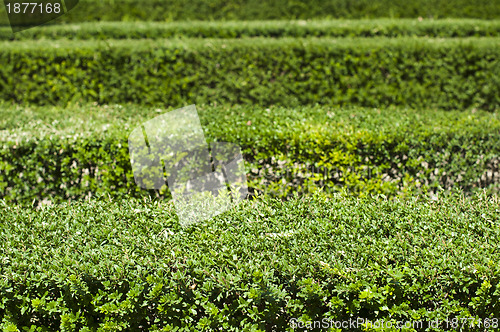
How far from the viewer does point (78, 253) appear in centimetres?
245

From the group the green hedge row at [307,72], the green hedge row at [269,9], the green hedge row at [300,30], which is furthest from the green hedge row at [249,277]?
the green hedge row at [269,9]

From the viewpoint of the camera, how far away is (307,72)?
658 centimetres

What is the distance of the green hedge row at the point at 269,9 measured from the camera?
396 inches

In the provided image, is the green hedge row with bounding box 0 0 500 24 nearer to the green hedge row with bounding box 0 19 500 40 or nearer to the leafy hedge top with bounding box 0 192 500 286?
the green hedge row with bounding box 0 19 500 40

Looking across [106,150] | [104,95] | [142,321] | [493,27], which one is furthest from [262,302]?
[493,27]

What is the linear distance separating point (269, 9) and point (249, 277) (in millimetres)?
9534

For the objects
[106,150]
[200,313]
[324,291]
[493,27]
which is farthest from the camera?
[493,27]

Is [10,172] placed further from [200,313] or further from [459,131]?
[459,131]

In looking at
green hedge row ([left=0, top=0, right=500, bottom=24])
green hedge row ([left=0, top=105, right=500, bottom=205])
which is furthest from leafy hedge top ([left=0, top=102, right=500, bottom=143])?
green hedge row ([left=0, top=0, right=500, bottom=24])

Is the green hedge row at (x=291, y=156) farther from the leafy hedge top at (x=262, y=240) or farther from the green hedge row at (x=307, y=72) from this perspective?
the green hedge row at (x=307, y=72)

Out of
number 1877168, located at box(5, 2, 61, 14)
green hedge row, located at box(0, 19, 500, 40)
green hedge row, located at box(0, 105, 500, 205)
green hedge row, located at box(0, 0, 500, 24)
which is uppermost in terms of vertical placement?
number 1877168, located at box(5, 2, 61, 14)

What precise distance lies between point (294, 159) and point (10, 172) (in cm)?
298

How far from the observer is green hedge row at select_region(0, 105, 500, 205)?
408cm

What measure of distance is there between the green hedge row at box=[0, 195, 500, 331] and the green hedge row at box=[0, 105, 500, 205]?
4.97ft
